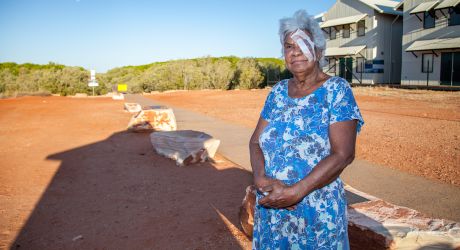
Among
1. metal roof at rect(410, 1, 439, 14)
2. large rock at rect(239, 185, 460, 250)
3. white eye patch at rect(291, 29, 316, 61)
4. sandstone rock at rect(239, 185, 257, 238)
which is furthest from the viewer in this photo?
metal roof at rect(410, 1, 439, 14)

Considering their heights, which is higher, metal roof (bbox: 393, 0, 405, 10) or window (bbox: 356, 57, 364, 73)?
metal roof (bbox: 393, 0, 405, 10)

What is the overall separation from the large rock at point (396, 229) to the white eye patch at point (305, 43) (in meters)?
1.55

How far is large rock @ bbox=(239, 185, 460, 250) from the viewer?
2764 mm

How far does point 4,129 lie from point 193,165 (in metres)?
8.86

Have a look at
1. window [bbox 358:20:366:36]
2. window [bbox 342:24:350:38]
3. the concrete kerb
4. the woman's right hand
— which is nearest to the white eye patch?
the woman's right hand

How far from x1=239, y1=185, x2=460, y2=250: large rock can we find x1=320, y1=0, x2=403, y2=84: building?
28.0 m

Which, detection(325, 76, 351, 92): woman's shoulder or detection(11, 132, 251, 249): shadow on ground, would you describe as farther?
detection(11, 132, 251, 249): shadow on ground

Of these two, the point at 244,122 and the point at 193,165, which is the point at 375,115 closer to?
the point at 244,122

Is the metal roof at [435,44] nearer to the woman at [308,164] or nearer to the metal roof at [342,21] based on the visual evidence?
the metal roof at [342,21]

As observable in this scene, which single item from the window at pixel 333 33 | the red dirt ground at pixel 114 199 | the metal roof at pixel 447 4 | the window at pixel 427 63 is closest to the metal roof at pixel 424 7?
the metal roof at pixel 447 4

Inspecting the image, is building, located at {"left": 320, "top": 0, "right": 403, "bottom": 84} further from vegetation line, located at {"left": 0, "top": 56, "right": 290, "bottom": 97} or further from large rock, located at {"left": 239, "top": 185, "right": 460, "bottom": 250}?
large rock, located at {"left": 239, "top": 185, "right": 460, "bottom": 250}

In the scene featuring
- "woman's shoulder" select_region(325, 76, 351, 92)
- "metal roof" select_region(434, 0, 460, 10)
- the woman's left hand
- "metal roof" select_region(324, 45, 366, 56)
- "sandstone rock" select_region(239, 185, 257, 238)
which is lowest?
"sandstone rock" select_region(239, 185, 257, 238)

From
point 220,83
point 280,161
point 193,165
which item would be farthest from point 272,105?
A: point 220,83

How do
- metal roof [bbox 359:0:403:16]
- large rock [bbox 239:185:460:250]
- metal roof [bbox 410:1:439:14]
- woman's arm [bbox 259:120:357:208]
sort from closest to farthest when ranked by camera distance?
woman's arm [bbox 259:120:357:208] → large rock [bbox 239:185:460:250] → metal roof [bbox 410:1:439:14] → metal roof [bbox 359:0:403:16]
